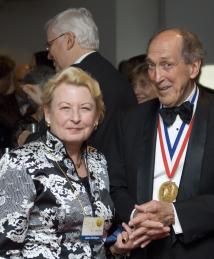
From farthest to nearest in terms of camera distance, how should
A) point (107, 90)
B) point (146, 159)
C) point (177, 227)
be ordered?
1. point (107, 90)
2. point (146, 159)
3. point (177, 227)

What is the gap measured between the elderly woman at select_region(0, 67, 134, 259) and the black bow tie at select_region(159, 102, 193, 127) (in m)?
0.33

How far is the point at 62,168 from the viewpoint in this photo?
9.62 feet

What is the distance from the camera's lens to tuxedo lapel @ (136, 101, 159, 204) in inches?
124

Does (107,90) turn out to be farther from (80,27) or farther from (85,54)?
(80,27)

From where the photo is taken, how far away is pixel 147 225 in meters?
2.96

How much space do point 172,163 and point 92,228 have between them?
0.51 metres

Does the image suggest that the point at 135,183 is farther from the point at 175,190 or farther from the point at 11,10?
the point at 11,10

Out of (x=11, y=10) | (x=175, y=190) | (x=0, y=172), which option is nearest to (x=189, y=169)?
(x=175, y=190)

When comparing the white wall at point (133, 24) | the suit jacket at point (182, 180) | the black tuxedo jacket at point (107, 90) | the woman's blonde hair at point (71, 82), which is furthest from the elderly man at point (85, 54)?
the white wall at point (133, 24)

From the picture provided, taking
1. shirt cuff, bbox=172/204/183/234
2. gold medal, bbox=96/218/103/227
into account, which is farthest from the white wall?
gold medal, bbox=96/218/103/227

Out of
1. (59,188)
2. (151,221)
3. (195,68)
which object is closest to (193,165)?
(151,221)

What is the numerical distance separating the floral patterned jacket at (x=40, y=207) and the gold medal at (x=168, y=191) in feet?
1.15

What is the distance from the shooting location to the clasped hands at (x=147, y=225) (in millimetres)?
2945

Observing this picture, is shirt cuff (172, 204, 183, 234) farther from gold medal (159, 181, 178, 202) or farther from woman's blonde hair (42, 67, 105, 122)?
woman's blonde hair (42, 67, 105, 122)
